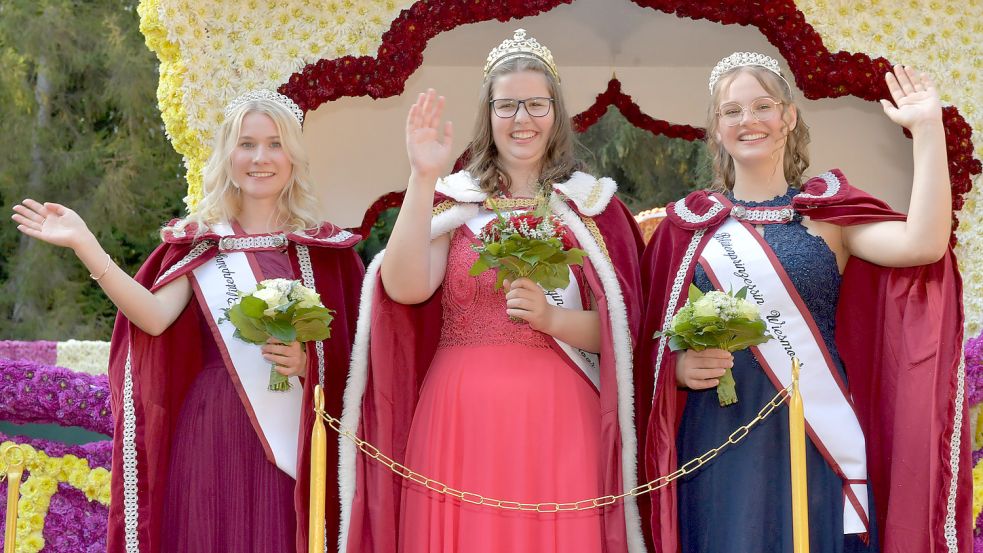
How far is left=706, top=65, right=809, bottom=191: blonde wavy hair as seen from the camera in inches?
142

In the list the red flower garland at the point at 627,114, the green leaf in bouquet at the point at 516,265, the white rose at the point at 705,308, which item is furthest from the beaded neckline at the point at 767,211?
the red flower garland at the point at 627,114

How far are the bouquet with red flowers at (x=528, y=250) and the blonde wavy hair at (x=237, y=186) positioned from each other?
3.14 ft

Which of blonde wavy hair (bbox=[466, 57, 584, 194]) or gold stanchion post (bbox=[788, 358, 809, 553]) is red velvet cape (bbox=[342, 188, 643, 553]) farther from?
gold stanchion post (bbox=[788, 358, 809, 553])

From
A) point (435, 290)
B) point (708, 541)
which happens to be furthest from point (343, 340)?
point (708, 541)

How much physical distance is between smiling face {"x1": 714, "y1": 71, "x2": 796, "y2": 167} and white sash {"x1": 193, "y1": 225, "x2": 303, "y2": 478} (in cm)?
163

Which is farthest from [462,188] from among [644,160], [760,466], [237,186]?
[644,160]

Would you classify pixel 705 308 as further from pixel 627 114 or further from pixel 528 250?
pixel 627 114

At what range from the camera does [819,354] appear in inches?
135

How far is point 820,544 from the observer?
3266mm

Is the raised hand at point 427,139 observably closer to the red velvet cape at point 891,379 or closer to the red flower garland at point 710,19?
the red velvet cape at point 891,379

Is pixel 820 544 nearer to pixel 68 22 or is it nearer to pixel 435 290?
pixel 435 290

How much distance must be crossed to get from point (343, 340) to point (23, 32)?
11365 millimetres

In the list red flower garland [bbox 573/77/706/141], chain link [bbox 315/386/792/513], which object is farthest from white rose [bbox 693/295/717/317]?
red flower garland [bbox 573/77/706/141]

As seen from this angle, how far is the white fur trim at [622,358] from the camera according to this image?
341cm
